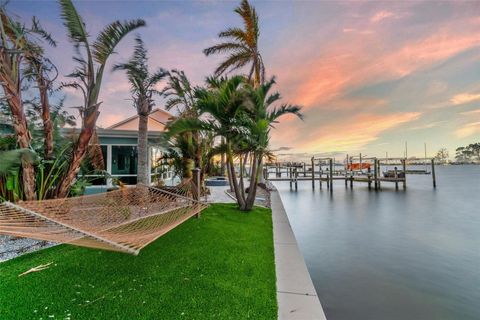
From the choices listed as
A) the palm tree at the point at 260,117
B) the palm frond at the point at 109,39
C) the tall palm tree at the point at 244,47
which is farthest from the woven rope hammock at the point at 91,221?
the tall palm tree at the point at 244,47

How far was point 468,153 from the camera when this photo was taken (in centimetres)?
7756

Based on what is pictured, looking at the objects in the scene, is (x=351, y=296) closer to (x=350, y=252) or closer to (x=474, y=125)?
(x=350, y=252)

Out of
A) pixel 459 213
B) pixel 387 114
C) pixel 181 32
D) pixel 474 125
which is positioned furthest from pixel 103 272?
pixel 474 125

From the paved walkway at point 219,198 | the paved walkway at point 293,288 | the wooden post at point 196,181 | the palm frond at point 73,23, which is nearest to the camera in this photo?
the paved walkway at point 293,288

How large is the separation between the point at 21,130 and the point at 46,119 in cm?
63

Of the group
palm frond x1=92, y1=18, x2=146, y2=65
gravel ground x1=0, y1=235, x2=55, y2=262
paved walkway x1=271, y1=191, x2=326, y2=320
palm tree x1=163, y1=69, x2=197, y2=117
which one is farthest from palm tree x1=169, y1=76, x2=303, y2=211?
gravel ground x1=0, y1=235, x2=55, y2=262

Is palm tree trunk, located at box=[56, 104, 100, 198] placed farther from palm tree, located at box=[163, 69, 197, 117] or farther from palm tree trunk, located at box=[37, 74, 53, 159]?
palm tree, located at box=[163, 69, 197, 117]

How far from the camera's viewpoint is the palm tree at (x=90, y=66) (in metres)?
4.13

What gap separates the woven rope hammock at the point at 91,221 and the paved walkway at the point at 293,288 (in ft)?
4.32

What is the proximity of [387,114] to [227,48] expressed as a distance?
10.9 m

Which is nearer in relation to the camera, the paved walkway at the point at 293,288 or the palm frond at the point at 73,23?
the paved walkway at the point at 293,288

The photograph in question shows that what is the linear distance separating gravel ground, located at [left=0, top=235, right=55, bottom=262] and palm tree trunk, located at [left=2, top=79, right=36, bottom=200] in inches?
28.0

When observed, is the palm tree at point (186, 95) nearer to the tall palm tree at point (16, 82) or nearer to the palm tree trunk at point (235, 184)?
the palm tree trunk at point (235, 184)

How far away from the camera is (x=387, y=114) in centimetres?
1418
